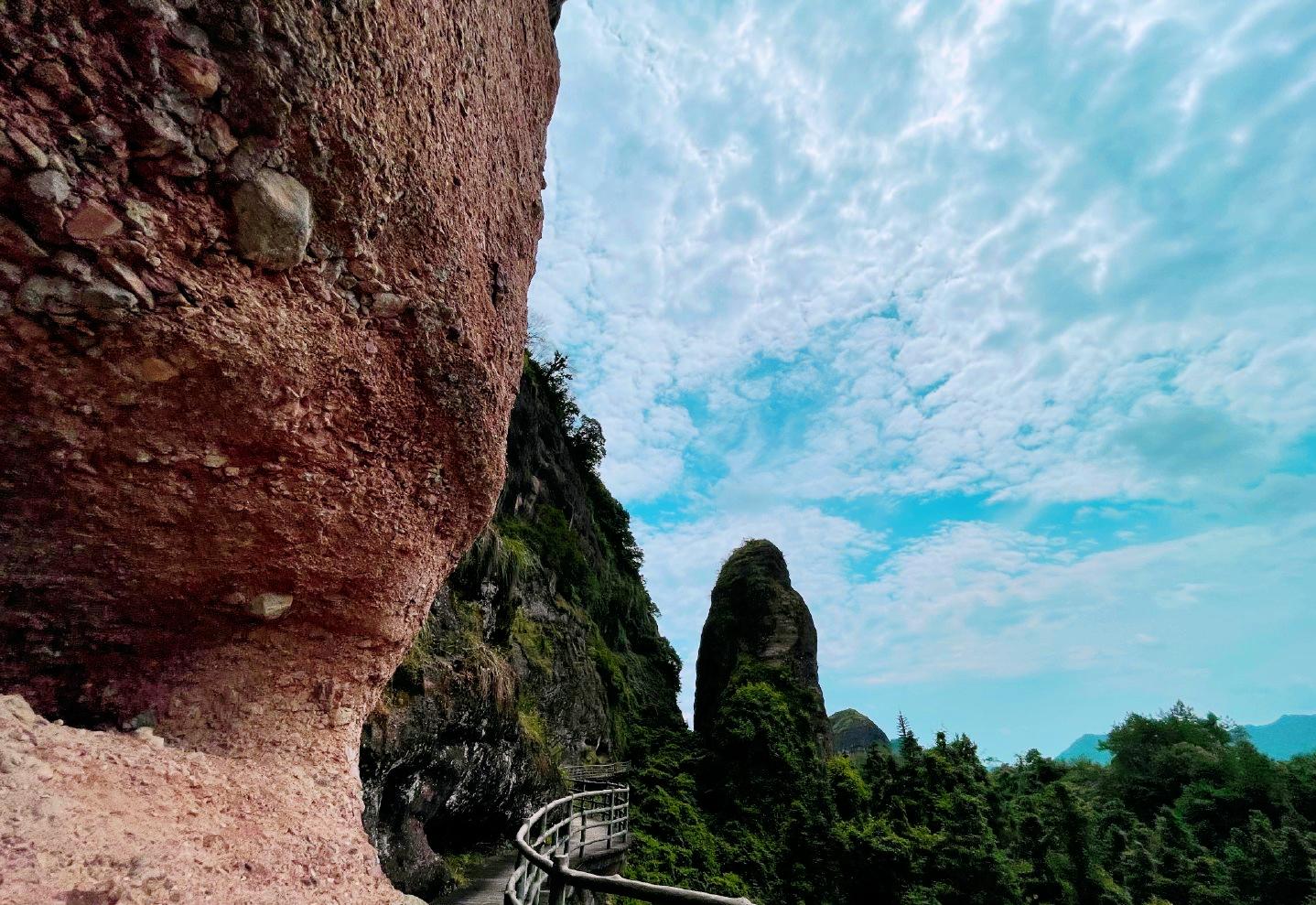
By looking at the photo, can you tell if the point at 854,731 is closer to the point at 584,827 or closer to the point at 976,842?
the point at 976,842

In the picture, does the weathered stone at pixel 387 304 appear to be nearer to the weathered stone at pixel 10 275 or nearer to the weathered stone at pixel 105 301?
the weathered stone at pixel 105 301

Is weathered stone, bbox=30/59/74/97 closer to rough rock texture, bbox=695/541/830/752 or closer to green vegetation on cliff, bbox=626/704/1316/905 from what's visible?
green vegetation on cliff, bbox=626/704/1316/905

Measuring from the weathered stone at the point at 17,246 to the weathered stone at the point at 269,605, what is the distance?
1915 millimetres

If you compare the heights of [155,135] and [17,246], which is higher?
[155,135]

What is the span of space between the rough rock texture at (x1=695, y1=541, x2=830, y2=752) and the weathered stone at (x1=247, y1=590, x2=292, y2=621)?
2257cm

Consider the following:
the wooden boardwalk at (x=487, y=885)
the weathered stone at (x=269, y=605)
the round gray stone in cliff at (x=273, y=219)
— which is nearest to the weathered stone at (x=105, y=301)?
the round gray stone in cliff at (x=273, y=219)

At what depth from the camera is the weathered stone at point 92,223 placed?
79.0 inches

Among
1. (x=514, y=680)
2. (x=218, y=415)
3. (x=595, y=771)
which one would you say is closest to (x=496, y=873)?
(x=514, y=680)

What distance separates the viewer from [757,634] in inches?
1006

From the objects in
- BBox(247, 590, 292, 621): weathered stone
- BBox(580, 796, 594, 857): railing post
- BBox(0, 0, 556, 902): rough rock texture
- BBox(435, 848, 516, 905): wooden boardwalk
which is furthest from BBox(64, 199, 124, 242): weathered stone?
BBox(580, 796, 594, 857): railing post

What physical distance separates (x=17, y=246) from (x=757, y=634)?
26067 mm

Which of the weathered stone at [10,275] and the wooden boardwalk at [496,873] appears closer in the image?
the weathered stone at [10,275]

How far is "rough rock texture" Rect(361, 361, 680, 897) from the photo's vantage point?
26.2ft

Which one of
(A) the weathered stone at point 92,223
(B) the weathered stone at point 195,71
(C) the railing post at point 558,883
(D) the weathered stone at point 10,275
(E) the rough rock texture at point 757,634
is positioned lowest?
(C) the railing post at point 558,883
